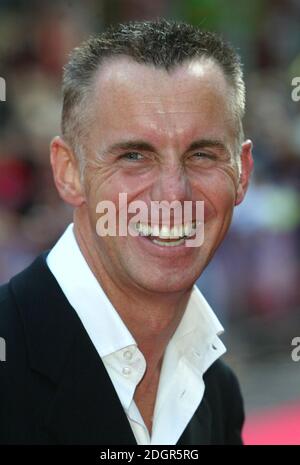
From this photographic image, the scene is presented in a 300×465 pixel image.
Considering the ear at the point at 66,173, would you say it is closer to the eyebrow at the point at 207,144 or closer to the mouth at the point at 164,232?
the mouth at the point at 164,232

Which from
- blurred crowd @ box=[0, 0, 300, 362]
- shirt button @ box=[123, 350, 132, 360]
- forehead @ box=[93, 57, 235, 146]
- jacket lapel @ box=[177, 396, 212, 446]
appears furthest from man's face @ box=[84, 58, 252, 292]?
blurred crowd @ box=[0, 0, 300, 362]

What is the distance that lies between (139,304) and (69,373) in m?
0.35

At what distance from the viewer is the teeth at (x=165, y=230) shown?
2662 millimetres

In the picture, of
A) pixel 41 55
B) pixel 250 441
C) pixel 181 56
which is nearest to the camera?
pixel 181 56

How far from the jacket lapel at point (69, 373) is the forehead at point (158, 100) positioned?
20.0 inches

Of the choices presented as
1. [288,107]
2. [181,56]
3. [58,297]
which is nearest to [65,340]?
[58,297]

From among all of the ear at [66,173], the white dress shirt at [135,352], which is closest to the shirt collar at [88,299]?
the white dress shirt at [135,352]

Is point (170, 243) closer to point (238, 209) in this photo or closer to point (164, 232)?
point (164, 232)

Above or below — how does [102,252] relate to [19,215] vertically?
below

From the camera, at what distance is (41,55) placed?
7859 millimetres

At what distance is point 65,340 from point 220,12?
7634 millimetres

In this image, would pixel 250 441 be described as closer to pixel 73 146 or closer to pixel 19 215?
pixel 19 215

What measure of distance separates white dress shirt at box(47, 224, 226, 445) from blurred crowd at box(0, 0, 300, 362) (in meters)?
3.33
